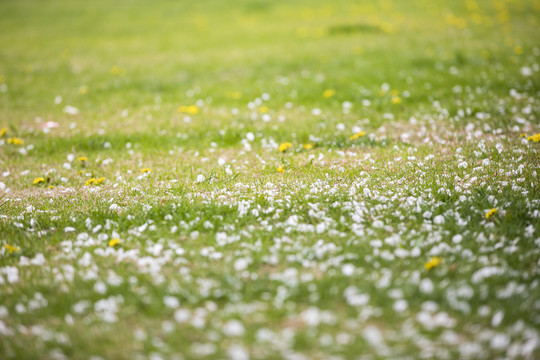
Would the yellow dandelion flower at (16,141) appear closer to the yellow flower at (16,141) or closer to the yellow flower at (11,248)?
the yellow flower at (16,141)

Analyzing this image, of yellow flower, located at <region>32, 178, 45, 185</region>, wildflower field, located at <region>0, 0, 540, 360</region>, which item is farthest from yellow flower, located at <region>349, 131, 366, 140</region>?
yellow flower, located at <region>32, 178, 45, 185</region>

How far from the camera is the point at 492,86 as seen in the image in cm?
884

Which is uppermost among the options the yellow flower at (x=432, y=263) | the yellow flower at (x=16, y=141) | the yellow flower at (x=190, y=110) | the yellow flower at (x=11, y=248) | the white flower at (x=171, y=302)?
the white flower at (x=171, y=302)

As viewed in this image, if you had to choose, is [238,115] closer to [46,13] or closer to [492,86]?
[492,86]

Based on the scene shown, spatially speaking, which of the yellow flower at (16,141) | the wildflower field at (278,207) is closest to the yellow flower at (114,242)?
the wildflower field at (278,207)

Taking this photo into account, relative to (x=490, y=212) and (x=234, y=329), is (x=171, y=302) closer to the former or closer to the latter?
(x=234, y=329)

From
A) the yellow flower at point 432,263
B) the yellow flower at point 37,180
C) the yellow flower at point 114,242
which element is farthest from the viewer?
the yellow flower at point 37,180

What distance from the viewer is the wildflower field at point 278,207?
316 cm

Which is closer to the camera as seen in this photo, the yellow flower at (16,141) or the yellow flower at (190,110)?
the yellow flower at (16,141)

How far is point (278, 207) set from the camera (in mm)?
4973

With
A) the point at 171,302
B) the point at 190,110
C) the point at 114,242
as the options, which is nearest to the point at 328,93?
the point at 190,110

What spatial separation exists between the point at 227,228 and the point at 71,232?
74.8 inches

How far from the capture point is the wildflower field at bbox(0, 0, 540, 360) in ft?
10.4

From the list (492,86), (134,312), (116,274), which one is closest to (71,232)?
(116,274)
